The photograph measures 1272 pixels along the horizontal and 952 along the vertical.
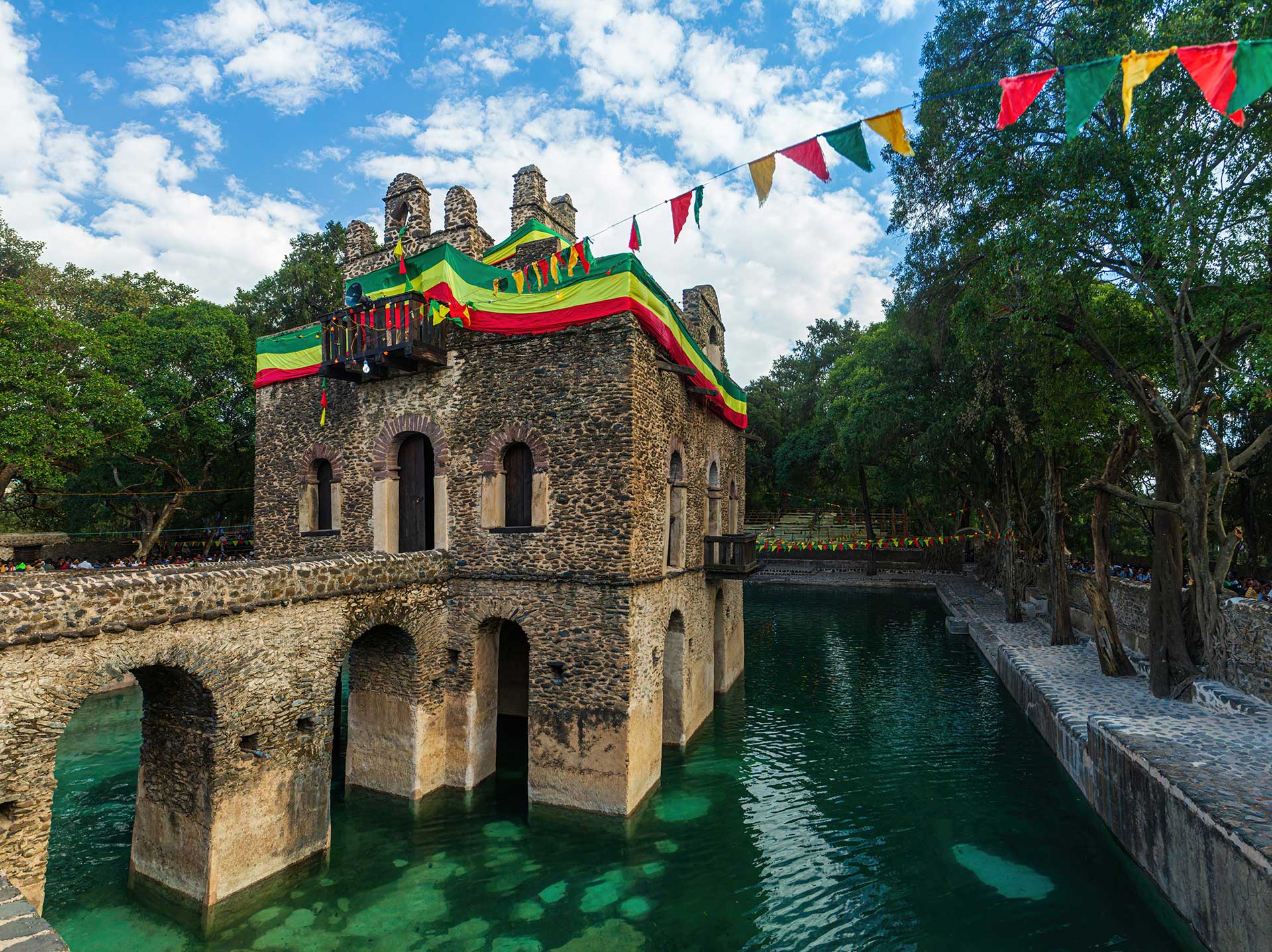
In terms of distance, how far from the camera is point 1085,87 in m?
6.77

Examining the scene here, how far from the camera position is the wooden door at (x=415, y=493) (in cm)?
1373

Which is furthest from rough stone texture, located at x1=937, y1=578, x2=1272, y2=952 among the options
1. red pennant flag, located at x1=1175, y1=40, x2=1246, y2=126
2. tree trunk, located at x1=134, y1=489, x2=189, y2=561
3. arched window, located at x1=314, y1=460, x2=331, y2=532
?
tree trunk, located at x1=134, y1=489, x2=189, y2=561

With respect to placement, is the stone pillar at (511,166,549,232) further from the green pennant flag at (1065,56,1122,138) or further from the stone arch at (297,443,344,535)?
the green pennant flag at (1065,56,1122,138)

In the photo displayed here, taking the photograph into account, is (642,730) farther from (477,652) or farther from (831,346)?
(831,346)

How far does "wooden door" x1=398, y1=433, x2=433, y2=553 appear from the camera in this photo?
1373 cm

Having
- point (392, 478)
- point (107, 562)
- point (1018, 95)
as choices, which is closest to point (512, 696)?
point (392, 478)

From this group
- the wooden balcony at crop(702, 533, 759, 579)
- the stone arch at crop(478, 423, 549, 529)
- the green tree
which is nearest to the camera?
the stone arch at crop(478, 423, 549, 529)

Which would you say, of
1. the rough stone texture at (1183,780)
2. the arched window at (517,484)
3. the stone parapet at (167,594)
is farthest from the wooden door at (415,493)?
the rough stone texture at (1183,780)

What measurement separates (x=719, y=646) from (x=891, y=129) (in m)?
14.2

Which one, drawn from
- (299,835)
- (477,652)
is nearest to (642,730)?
(477,652)

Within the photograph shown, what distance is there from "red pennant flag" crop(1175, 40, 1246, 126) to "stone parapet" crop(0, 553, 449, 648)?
12115 mm

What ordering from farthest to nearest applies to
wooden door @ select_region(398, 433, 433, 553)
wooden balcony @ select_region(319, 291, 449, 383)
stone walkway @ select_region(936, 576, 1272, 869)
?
wooden door @ select_region(398, 433, 433, 553) → wooden balcony @ select_region(319, 291, 449, 383) → stone walkway @ select_region(936, 576, 1272, 869)

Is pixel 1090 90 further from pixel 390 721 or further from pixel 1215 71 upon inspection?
pixel 390 721

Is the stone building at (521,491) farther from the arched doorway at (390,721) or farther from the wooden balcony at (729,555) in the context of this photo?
the wooden balcony at (729,555)
